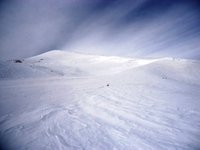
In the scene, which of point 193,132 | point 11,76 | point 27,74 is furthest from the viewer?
point 27,74

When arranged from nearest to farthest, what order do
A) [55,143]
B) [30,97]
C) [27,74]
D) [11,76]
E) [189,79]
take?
[55,143] < [30,97] < [11,76] < [27,74] < [189,79]

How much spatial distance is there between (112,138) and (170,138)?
1379mm

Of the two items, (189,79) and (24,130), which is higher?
(189,79)

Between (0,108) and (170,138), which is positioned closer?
(170,138)

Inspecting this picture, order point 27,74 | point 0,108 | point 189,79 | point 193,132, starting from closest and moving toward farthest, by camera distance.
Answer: point 193,132, point 0,108, point 27,74, point 189,79

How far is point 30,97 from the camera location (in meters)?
6.29

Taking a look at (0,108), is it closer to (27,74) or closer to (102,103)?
(102,103)

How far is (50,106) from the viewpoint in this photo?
17.0ft

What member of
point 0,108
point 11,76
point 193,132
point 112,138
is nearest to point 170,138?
point 193,132

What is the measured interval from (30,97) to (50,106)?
164 centimetres

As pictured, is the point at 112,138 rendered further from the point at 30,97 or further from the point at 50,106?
the point at 30,97

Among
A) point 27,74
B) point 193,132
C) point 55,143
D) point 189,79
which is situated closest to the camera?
point 55,143

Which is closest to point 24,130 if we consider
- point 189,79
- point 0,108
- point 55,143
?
point 55,143

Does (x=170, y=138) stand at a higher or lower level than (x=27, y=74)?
lower
